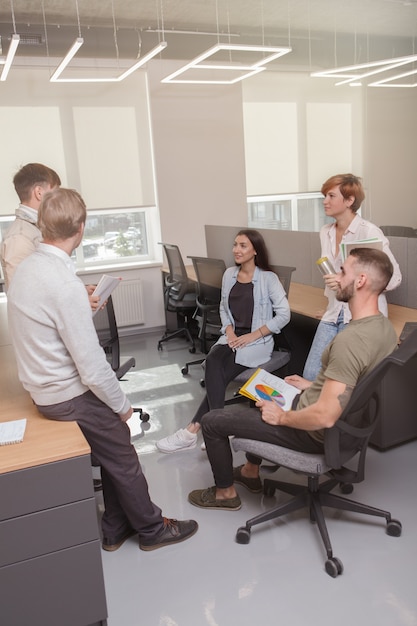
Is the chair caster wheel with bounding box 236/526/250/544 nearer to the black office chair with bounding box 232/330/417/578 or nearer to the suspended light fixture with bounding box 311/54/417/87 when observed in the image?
the black office chair with bounding box 232/330/417/578

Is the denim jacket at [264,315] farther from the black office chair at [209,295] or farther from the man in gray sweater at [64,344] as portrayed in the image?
the man in gray sweater at [64,344]

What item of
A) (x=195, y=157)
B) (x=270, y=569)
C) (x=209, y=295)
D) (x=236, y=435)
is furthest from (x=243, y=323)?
(x=195, y=157)

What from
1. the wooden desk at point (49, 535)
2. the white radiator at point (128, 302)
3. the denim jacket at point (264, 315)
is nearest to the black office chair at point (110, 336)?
the denim jacket at point (264, 315)

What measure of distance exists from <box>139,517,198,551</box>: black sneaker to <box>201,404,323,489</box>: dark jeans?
0.88 ft

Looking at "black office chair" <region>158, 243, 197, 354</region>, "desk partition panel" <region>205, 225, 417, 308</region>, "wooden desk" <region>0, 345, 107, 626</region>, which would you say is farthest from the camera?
"black office chair" <region>158, 243, 197, 354</region>

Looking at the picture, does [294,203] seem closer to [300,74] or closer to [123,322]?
[300,74]

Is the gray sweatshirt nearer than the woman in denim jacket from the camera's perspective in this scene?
Yes

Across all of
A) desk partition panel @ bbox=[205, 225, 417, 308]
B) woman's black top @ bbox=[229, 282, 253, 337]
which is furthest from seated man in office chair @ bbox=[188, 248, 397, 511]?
desk partition panel @ bbox=[205, 225, 417, 308]

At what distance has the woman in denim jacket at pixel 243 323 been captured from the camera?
3.31 m

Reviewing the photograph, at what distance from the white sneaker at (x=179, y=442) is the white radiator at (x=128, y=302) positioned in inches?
123

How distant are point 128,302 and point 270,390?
393 cm

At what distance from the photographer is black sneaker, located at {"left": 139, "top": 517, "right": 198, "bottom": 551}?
239 cm

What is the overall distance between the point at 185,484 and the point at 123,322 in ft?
11.7

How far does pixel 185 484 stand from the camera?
2.95 metres
